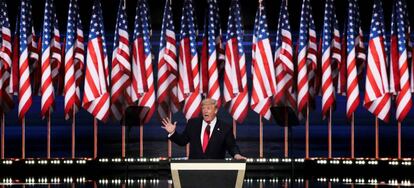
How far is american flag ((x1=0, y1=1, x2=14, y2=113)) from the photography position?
62.4ft

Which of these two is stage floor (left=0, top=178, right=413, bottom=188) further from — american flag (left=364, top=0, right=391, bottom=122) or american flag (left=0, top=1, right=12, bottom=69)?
american flag (left=0, top=1, right=12, bottom=69)

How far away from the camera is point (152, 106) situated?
760 inches

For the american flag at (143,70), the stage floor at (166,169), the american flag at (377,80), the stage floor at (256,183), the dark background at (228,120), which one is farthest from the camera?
the dark background at (228,120)

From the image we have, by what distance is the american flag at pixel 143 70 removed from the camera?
19150 millimetres

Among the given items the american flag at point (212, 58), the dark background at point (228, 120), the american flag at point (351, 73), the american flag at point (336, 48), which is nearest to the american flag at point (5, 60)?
the dark background at point (228, 120)

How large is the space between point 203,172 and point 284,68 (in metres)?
8.83

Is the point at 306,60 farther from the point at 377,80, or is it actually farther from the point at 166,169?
the point at 166,169

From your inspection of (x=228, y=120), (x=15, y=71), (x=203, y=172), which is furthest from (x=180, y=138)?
(x=228, y=120)

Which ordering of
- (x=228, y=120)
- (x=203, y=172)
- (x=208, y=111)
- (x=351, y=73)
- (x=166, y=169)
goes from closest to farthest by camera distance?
(x=203, y=172), (x=208, y=111), (x=351, y=73), (x=166, y=169), (x=228, y=120)

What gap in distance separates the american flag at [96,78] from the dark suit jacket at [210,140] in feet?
24.1

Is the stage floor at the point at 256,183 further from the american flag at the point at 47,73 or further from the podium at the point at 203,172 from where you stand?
the podium at the point at 203,172

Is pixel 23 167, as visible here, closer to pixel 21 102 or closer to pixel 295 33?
pixel 21 102

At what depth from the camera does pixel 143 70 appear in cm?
1925

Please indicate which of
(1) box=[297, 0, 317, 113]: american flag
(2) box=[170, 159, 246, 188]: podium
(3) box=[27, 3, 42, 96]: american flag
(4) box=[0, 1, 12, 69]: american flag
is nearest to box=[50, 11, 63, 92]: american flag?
(3) box=[27, 3, 42, 96]: american flag
